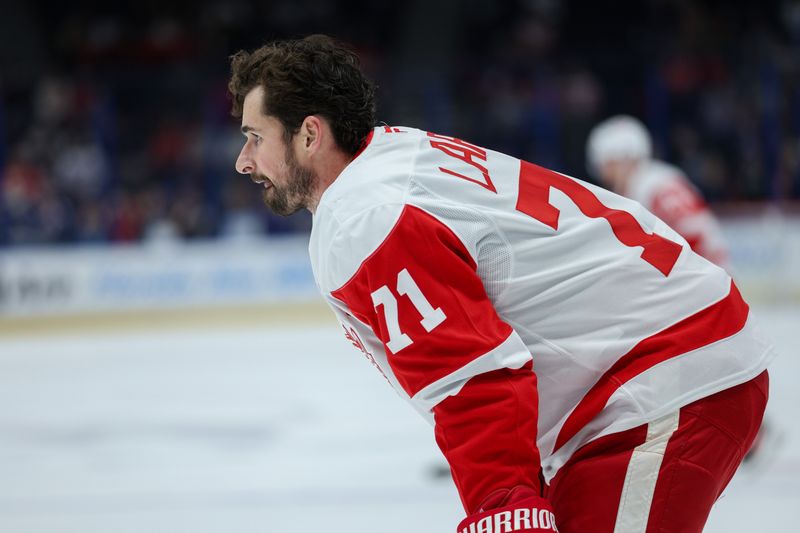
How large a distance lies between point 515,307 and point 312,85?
1.49 feet

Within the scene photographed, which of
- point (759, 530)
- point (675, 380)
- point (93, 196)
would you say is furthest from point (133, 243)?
point (675, 380)

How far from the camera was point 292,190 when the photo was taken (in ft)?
4.90

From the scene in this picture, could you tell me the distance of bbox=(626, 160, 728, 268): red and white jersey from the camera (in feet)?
13.3

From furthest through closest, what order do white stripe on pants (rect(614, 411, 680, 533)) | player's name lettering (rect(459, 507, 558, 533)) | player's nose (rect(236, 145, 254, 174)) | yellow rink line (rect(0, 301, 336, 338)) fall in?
yellow rink line (rect(0, 301, 336, 338))
player's nose (rect(236, 145, 254, 174))
white stripe on pants (rect(614, 411, 680, 533))
player's name lettering (rect(459, 507, 558, 533))

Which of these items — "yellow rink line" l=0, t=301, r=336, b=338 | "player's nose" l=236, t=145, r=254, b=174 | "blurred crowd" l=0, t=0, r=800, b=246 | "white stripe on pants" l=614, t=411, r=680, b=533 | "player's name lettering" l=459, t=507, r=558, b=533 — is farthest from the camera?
"blurred crowd" l=0, t=0, r=800, b=246

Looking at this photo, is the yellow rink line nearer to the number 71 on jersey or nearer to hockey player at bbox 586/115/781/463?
hockey player at bbox 586/115/781/463

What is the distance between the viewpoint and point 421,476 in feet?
12.4

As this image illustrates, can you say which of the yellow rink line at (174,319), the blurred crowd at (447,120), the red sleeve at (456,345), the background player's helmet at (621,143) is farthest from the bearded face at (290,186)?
the blurred crowd at (447,120)

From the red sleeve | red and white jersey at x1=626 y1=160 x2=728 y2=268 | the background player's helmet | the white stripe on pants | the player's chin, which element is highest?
the background player's helmet

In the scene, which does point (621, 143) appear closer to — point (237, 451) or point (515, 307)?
point (237, 451)

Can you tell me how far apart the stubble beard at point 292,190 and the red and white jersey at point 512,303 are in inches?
3.9

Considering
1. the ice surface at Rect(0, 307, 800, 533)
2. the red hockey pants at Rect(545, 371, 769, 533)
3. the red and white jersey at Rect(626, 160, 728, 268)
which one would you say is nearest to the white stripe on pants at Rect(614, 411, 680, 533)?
the red hockey pants at Rect(545, 371, 769, 533)

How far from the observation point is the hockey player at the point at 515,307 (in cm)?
125

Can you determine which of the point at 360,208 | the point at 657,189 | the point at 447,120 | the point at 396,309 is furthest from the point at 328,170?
the point at 447,120
